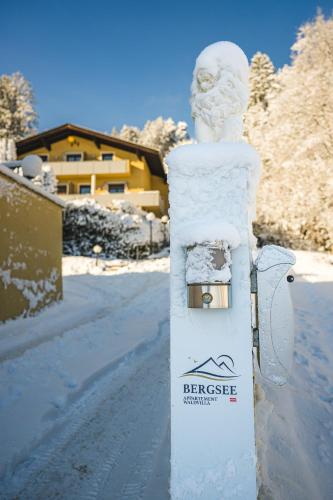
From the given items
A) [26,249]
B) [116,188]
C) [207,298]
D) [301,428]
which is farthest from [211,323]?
[116,188]

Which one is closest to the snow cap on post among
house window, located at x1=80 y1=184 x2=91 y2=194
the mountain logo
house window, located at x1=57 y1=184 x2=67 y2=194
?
the mountain logo

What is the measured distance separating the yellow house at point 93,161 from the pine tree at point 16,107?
27.4 feet

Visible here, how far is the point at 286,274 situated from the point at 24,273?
21.8 feet

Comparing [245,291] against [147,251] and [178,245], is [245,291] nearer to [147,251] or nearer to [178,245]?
[178,245]

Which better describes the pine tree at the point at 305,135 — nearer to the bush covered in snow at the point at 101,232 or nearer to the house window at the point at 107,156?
the bush covered in snow at the point at 101,232

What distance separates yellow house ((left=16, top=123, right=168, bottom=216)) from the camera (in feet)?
85.3

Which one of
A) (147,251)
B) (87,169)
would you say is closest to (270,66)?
(87,169)

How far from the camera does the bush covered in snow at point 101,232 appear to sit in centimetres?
1903

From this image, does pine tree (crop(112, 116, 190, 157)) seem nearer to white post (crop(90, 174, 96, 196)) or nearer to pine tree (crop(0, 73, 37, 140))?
pine tree (crop(0, 73, 37, 140))

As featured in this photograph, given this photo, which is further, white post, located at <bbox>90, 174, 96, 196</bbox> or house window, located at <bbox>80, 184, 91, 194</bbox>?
house window, located at <bbox>80, 184, 91, 194</bbox>

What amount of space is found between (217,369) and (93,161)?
26.6 metres

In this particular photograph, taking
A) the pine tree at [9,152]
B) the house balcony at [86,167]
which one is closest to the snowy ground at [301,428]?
the house balcony at [86,167]

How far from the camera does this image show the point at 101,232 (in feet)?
63.2

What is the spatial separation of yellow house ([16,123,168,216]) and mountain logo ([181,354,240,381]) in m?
23.5
